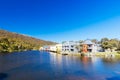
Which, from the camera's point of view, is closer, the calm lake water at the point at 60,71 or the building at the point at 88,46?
the calm lake water at the point at 60,71

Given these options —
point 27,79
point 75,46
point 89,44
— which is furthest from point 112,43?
point 27,79

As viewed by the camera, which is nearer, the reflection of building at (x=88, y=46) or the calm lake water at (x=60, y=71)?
the calm lake water at (x=60, y=71)

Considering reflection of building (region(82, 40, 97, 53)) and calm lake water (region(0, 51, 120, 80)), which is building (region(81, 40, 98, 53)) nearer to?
reflection of building (region(82, 40, 97, 53))

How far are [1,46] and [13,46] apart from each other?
17.7m

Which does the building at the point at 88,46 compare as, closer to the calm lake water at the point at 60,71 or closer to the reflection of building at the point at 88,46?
the reflection of building at the point at 88,46

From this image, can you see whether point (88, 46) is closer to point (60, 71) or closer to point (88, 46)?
point (88, 46)

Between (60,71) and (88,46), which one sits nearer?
(60,71)

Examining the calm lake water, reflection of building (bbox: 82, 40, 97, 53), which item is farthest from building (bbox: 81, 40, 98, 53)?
the calm lake water

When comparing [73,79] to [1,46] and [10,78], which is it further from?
[1,46]

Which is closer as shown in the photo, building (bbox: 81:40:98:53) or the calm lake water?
the calm lake water

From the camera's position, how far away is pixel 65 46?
130 m

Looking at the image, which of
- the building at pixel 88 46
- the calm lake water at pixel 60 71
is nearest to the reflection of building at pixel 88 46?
the building at pixel 88 46

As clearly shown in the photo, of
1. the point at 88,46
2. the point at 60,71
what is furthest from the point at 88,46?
the point at 60,71

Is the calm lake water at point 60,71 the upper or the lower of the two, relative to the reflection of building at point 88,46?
lower
